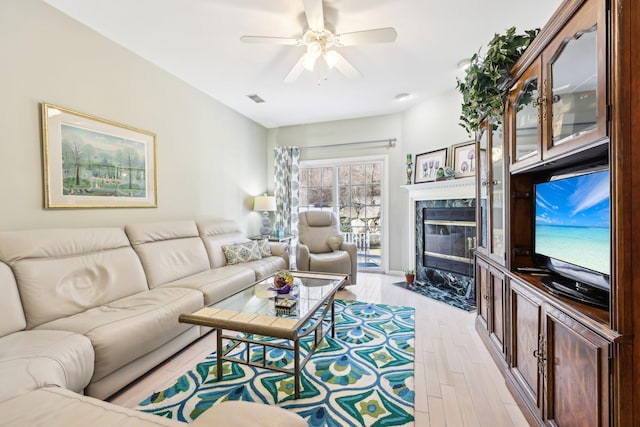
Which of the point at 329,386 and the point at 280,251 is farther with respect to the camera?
the point at 280,251

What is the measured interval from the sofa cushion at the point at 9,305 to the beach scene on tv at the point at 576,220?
288cm

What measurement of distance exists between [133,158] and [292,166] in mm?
2593

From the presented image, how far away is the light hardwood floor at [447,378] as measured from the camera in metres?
1.48

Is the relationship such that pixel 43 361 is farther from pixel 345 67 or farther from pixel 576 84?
pixel 345 67

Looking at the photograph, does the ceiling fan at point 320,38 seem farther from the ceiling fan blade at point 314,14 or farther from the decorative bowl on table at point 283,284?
the decorative bowl on table at point 283,284

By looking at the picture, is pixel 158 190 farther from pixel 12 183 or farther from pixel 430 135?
pixel 430 135

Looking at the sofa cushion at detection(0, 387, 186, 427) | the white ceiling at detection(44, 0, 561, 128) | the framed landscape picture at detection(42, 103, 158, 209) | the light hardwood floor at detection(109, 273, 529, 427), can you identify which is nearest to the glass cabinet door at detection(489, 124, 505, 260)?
the light hardwood floor at detection(109, 273, 529, 427)

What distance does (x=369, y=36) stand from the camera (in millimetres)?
2072

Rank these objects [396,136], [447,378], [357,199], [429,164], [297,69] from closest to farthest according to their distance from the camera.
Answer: [447,378] → [297,69] → [429,164] → [396,136] → [357,199]

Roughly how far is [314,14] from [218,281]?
7.53ft

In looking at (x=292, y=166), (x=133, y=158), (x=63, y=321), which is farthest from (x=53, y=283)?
(x=292, y=166)

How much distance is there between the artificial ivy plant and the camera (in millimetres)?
1617

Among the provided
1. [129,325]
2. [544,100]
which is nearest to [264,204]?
[129,325]

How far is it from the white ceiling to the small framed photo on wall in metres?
0.79
